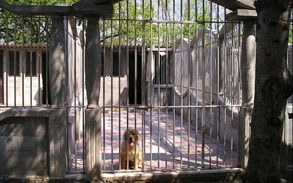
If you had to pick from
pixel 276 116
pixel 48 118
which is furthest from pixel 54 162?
pixel 276 116

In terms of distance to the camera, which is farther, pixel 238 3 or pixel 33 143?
pixel 238 3

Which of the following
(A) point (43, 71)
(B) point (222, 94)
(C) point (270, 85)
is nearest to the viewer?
(C) point (270, 85)

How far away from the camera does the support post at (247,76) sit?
607 cm

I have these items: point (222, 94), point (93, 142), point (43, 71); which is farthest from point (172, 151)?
point (43, 71)

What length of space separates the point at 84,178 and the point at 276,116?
3.42 meters

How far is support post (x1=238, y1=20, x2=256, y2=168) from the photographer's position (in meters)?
6.07

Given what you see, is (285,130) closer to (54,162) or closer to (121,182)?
(121,182)

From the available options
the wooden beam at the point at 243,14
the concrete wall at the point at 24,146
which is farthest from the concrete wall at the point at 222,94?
the concrete wall at the point at 24,146

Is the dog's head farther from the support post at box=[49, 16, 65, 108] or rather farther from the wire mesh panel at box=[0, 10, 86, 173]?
the support post at box=[49, 16, 65, 108]

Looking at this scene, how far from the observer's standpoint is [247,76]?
6.08 m

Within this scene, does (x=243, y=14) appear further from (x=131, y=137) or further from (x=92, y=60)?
(x=131, y=137)

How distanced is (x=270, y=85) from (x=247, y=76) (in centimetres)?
244

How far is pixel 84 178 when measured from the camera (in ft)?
18.6

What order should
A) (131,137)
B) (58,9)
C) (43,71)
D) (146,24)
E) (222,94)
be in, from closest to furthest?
(58,9)
(131,137)
(222,94)
(43,71)
(146,24)
